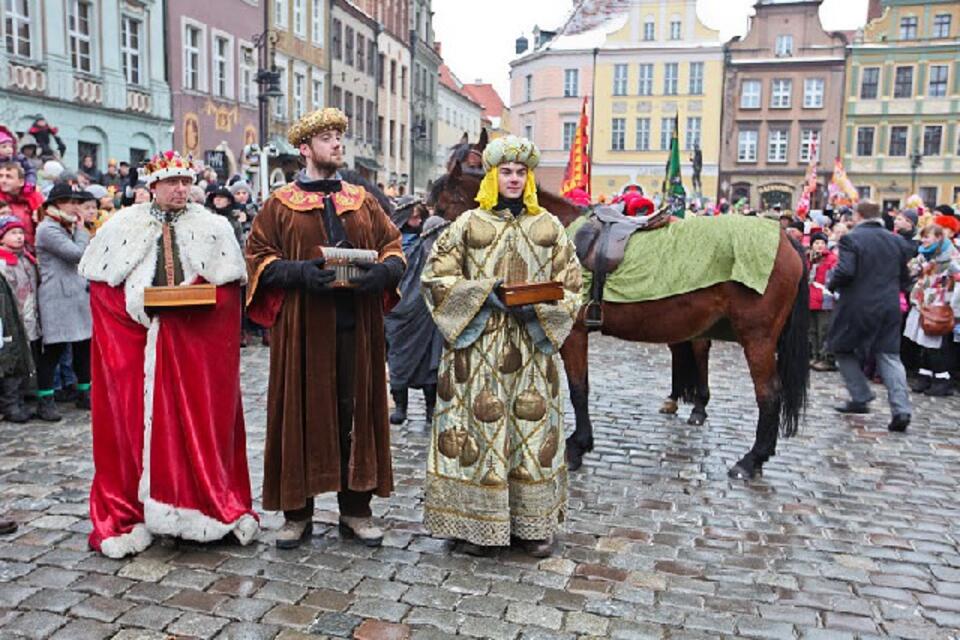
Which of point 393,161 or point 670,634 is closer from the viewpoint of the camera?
point 670,634

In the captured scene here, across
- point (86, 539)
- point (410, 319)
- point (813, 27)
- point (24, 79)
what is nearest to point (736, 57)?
point (813, 27)

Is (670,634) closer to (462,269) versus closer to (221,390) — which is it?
(462,269)

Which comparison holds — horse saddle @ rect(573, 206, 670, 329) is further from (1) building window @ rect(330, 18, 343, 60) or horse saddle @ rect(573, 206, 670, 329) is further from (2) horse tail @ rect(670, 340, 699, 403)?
(1) building window @ rect(330, 18, 343, 60)

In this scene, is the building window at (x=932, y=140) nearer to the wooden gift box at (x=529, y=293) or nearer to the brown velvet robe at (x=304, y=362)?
the wooden gift box at (x=529, y=293)

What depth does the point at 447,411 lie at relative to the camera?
4.25 meters

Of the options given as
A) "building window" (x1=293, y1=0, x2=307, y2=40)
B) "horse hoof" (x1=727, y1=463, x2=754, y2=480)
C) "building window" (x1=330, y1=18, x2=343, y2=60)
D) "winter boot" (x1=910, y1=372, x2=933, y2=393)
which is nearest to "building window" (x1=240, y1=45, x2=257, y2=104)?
"building window" (x1=293, y1=0, x2=307, y2=40)

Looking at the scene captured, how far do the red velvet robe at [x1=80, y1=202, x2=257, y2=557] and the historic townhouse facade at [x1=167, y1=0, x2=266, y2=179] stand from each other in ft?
62.0

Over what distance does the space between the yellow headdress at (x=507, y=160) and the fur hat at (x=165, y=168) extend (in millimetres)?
1457

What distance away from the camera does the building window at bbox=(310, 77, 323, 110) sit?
3385cm

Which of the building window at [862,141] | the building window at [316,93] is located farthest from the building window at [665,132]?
the building window at [316,93]

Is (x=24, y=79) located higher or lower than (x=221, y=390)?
higher

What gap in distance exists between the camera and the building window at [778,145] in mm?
48312

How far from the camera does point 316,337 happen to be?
4176 mm

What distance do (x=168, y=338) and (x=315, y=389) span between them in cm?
75
